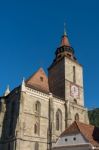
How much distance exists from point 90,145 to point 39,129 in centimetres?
1081

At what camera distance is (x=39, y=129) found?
121 ft

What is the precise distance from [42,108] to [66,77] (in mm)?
9290

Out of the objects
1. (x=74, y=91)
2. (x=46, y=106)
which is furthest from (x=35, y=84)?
(x=74, y=91)

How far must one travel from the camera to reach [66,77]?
149ft

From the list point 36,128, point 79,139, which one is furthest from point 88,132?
point 36,128

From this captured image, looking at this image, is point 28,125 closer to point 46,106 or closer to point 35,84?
point 46,106

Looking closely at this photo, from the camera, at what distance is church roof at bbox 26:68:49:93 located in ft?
135

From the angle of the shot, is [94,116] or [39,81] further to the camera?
[94,116]

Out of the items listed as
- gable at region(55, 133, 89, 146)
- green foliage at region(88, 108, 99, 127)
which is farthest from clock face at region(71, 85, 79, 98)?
green foliage at region(88, 108, 99, 127)

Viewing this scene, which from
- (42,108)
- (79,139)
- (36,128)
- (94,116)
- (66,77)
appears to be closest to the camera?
(79,139)

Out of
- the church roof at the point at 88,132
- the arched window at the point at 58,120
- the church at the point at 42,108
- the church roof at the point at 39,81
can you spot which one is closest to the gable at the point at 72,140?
the church roof at the point at 88,132

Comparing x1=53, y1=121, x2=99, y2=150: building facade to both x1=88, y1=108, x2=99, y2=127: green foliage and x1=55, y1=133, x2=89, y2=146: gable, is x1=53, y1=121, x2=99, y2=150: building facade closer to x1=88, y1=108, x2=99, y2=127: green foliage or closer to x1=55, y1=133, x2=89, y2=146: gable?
x1=55, y1=133, x2=89, y2=146: gable

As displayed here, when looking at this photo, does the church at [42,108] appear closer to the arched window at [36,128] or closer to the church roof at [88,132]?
the arched window at [36,128]

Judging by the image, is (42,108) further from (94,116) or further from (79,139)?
(94,116)
